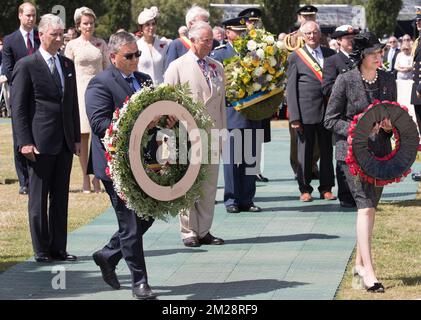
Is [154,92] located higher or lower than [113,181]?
higher

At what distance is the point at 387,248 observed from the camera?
36.4ft

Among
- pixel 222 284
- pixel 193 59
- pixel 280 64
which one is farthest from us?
pixel 280 64

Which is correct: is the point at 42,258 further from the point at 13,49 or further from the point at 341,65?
the point at 341,65

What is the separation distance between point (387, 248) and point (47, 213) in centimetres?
336

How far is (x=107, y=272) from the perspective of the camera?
30.5 feet

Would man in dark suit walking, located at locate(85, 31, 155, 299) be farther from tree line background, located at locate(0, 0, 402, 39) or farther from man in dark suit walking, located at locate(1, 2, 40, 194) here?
tree line background, located at locate(0, 0, 402, 39)

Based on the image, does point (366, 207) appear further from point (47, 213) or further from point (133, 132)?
point (47, 213)

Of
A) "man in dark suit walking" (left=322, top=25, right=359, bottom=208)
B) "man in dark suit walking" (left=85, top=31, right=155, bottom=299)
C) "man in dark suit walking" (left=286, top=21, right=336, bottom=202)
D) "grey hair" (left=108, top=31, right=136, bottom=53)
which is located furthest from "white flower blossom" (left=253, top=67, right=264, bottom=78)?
"grey hair" (left=108, top=31, right=136, bottom=53)

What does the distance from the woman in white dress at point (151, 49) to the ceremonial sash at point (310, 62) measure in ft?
6.65

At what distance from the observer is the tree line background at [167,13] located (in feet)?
148

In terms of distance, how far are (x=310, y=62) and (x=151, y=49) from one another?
2400mm

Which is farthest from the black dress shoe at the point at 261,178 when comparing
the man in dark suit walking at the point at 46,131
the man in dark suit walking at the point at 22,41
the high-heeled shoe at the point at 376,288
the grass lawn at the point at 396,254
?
the high-heeled shoe at the point at 376,288

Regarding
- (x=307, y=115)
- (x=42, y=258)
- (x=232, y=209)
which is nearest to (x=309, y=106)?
(x=307, y=115)

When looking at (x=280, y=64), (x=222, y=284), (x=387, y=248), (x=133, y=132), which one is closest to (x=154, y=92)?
(x=133, y=132)
